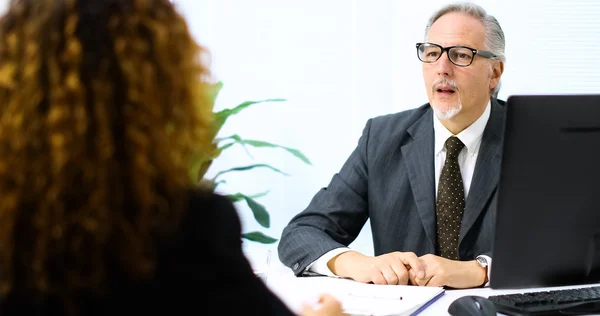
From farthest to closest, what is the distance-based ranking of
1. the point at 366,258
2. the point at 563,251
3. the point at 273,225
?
the point at 273,225 < the point at 366,258 < the point at 563,251

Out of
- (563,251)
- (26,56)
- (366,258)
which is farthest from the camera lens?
(366,258)

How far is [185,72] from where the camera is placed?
84 centimetres

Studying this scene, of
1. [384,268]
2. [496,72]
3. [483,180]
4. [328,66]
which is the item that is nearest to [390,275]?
[384,268]

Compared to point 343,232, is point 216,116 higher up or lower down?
higher up

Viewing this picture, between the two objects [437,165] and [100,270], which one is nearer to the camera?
[100,270]

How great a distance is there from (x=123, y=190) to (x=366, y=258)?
103 cm

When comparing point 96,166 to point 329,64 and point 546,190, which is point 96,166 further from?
point 329,64

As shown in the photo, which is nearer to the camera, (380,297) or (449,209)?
(380,297)

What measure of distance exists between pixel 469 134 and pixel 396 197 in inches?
11.3

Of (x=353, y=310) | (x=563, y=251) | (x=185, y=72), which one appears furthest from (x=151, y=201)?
(x=563, y=251)

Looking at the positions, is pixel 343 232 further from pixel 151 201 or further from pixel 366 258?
pixel 151 201

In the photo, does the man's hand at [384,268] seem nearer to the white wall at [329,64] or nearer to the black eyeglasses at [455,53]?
the black eyeglasses at [455,53]

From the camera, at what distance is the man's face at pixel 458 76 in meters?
2.05

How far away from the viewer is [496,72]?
2.19 metres
